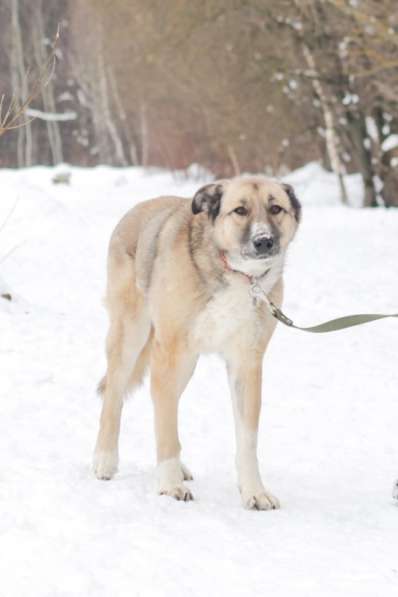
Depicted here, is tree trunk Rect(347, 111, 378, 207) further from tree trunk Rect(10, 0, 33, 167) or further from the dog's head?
tree trunk Rect(10, 0, 33, 167)

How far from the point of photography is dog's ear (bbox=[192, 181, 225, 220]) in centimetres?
448

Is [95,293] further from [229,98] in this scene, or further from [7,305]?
[229,98]

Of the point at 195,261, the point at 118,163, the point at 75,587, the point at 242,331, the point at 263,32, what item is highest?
the point at 263,32

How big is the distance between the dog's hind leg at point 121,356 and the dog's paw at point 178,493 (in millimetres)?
631

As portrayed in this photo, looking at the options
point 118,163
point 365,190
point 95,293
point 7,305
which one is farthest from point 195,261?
point 118,163

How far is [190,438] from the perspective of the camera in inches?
223

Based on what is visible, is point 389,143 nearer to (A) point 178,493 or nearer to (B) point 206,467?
(B) point 206,467

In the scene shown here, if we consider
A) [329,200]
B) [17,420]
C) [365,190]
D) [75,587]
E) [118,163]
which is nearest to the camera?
[75,587]

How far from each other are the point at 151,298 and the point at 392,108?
50.1 ft

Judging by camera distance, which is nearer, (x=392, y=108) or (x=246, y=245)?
(x=246, y=245)

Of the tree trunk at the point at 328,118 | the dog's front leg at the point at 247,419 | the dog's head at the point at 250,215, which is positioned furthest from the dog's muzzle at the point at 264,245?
the tree trunk at the point at 328,118

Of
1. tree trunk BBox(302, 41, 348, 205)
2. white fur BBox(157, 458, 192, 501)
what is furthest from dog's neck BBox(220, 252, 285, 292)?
tree trunk BBox(302, 41, 348, 205)

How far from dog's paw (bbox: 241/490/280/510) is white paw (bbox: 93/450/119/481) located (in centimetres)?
74

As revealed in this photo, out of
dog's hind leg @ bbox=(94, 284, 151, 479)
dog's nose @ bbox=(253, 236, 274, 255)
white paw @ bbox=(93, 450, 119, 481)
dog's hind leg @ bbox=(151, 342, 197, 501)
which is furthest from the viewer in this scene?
dog's hind leg @ bbox=(94, 284, 151, 479)
